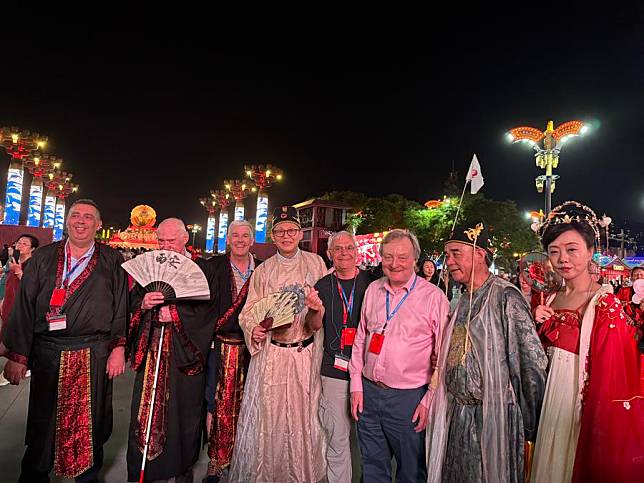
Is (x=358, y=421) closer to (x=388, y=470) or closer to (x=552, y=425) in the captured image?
(x=388, y=470)

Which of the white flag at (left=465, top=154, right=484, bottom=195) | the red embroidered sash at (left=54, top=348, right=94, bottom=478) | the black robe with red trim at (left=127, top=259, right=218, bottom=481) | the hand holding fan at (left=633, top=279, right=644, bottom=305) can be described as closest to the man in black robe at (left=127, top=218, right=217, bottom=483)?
the black robe with red trim at (left=127, top=259, right=218, bottom=481)

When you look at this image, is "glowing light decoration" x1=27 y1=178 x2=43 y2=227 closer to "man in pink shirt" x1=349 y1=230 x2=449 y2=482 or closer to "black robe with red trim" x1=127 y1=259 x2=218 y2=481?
"black robe with red trim" x1=127 y1=259 x2=218 y2=481

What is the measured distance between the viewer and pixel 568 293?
270cm

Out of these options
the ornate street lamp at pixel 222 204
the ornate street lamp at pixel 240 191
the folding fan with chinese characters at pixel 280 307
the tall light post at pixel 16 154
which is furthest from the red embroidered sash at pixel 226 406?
the ornate street lamp at pixel 222 204

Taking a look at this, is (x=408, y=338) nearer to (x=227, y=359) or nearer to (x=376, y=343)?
(x=376, y=343)

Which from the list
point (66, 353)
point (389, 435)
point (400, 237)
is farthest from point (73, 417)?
point (400, 237)

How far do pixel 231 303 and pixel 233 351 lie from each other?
1.41ft

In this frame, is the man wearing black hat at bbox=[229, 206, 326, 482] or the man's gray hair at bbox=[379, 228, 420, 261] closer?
the man's gray hair at bbox=[379, 228, 420, 261]

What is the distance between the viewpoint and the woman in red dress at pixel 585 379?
2154 millimetres

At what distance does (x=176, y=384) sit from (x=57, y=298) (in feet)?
3.67

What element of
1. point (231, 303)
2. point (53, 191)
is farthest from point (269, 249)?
point (53, 191)

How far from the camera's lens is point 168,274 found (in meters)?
3.10

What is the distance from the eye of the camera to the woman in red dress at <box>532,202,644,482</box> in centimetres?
215

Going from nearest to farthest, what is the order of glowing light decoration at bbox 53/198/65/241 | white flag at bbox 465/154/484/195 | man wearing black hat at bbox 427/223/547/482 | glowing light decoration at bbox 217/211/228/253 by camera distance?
1. man wearing black hat at bbox 427/223/547/482
2. white flag at bbox 465/154/484/195
3. glowing light decoration at bbox 53/198/65/241
4. glowing light decoration at bbox 217/211/228/253
